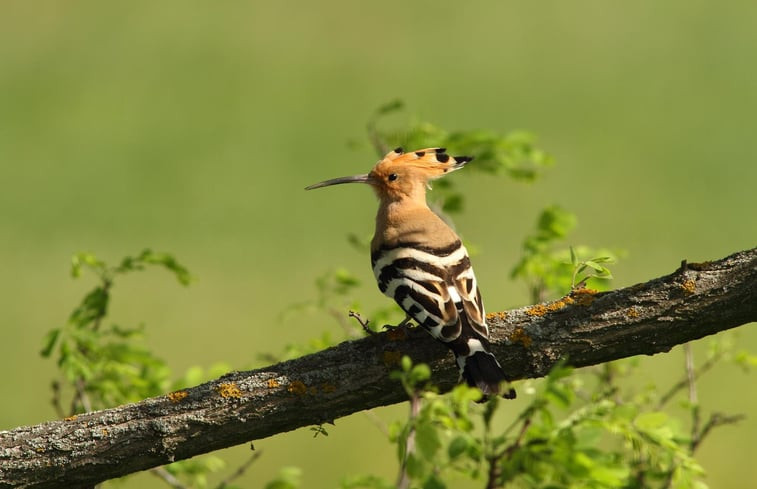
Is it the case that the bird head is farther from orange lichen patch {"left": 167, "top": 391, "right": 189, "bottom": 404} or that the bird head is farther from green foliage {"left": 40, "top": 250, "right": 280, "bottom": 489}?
orange lichen patch {"left": 167, "top": 391, "right": 189, "bottom": 404}

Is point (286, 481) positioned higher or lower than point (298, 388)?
higher

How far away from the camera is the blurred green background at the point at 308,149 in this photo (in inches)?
436

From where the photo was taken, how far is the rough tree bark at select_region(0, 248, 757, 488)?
326cm

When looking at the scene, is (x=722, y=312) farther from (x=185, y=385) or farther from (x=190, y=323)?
(x=190, y=323)

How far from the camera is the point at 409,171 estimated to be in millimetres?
4836

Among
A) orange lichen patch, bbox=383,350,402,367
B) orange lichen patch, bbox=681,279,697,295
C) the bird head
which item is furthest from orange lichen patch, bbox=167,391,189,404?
the bird head

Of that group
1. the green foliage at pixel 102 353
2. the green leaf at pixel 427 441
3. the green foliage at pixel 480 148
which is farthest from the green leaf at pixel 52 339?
the green leaf at pixel 427 441

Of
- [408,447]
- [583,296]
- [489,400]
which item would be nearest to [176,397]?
[489,400]

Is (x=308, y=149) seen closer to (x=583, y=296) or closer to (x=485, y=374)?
(x=583, y=296)

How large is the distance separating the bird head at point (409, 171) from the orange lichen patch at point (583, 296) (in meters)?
1.50

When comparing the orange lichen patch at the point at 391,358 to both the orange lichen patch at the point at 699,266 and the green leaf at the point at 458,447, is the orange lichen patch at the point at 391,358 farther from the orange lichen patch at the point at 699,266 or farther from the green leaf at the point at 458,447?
the orange lichen patch at the point at 699,266

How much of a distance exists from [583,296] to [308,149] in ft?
40.5

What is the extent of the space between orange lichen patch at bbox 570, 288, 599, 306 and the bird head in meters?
1.50

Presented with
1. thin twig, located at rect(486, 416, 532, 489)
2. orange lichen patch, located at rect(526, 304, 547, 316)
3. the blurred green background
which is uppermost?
the blurred green background
